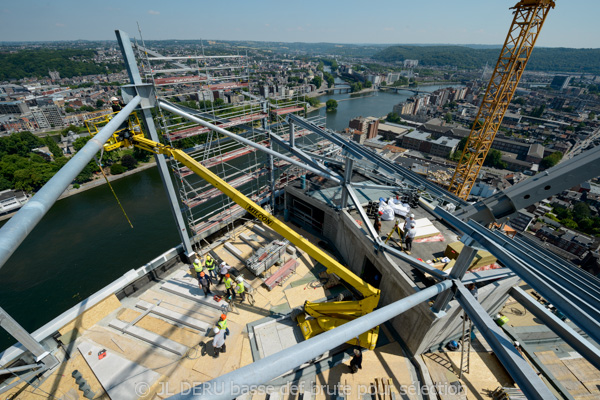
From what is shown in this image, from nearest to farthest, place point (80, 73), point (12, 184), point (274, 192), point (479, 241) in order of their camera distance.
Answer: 1. point (479, 241)
2. point (274, 192)
3. point (12, 184)
4. point (80, 73)

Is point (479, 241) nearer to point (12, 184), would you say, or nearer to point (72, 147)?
point (12, 184)

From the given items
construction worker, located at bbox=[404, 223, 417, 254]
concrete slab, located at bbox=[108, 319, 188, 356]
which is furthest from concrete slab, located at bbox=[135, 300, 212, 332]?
construction worker, located at bbox=[404, 223, 417, 254]

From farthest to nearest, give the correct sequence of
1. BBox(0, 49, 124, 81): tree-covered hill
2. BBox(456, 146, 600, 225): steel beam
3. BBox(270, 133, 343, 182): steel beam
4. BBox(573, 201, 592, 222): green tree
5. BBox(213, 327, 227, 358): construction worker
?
BBox(0, 49, 124, 81): tree-covered hill → BBox(573, 201, 592, 222): green tree → BBox(270, 133, 343, 182): steel beam → BBox(213, 327, 227, 358): construction worker → BBox(456, 146, 600, 225): steel beam

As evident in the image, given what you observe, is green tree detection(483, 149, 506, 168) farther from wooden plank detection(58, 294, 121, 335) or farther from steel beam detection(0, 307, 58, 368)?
steel beam detection(0, 307, 58, 368)

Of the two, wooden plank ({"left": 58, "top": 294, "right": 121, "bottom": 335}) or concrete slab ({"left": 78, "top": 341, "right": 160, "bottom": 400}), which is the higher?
wooden plank ({"left": 58, "top": 294, "right": 121, "bottom": 335})

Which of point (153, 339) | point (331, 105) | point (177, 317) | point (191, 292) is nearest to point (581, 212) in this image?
point (191, 292)

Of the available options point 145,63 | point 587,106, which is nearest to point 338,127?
point 145,63

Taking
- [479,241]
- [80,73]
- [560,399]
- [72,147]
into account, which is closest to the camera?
[479,241]

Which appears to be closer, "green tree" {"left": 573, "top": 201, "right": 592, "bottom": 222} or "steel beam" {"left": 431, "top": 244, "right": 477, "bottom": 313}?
"steel beam" {"left": 431, "top": 244, "right": 477, "bottom": 313}
